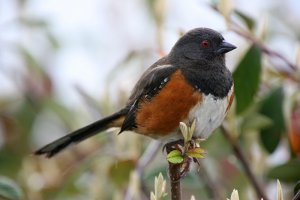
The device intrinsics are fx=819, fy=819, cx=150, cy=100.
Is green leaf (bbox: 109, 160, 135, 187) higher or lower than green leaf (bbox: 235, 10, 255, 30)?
lower

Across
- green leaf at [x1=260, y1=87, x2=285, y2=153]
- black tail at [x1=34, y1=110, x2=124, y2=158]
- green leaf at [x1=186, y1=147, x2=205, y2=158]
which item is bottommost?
black tail at [x1=34, y1=110, x2=124, y2=158]

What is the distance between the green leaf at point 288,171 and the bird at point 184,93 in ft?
1.09

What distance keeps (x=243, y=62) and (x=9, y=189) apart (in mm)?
1057

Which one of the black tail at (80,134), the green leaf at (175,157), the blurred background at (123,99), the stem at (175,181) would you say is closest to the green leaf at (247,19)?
the blurred background at (123,99)

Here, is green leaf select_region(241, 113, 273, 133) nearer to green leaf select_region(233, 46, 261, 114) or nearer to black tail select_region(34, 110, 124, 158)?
green leaf select_region(233, 46, 261, 114)

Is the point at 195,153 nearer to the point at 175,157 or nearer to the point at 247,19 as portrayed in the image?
the point at 175,157

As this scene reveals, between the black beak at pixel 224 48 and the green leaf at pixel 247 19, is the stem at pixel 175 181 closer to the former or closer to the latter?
the black beak at pixel 224 48

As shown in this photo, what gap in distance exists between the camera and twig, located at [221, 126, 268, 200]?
3.04m

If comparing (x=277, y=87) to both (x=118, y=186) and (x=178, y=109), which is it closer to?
(x=178, y=109)

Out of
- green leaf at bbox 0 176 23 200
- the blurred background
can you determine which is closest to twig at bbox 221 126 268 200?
the blurred background

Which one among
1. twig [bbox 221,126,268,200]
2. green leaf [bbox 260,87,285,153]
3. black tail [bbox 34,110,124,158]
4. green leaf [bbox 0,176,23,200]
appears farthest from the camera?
black tail [bbox 34,110,124,158]

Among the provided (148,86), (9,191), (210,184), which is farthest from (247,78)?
(9,191)

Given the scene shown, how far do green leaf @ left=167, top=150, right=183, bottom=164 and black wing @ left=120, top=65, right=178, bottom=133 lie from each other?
2.71ft

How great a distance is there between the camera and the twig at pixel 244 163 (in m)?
3.04
